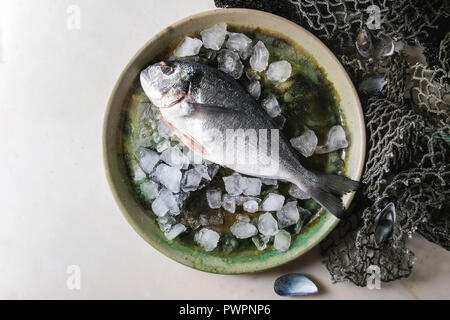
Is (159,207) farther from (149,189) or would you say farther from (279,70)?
(279,70)

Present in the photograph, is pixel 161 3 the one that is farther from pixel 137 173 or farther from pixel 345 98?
pixel 345 98

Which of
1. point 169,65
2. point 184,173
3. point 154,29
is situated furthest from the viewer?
point 154,29

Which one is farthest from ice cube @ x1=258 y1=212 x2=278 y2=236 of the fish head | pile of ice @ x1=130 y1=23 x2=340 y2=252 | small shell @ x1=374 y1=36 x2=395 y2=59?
small shell @ x1=374 y1=36 x2=395 y2=59

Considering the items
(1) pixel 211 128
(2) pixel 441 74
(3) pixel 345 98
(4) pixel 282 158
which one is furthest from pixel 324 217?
(2) pixel 441 74

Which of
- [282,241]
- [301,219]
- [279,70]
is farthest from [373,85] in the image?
[282,241]

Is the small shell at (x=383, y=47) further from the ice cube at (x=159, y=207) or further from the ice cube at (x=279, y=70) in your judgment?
the ice cube at (x=159, y=207)

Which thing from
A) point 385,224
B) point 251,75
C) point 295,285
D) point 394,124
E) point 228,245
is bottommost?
point 295,285

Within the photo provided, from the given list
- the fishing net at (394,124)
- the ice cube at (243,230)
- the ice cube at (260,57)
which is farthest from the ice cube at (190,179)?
the fishing net at (394,124)
